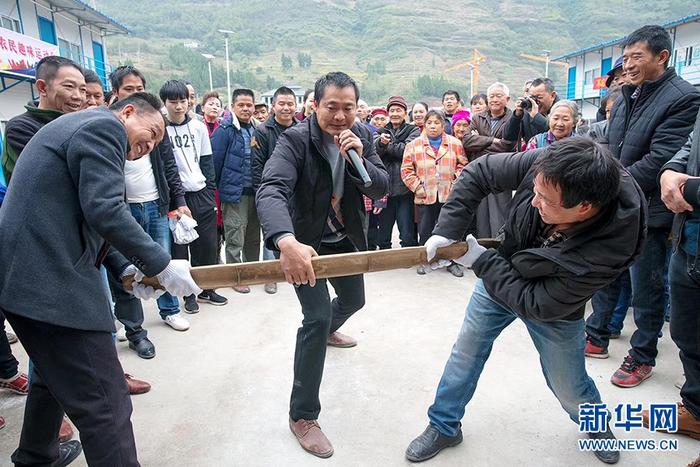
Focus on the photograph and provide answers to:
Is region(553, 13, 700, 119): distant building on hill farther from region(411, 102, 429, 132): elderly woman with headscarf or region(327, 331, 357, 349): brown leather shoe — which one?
region(327, 331, 357, 349): brown leather shoe

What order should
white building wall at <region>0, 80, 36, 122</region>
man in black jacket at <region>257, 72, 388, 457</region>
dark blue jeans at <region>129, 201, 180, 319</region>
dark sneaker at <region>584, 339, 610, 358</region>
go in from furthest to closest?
white building wall at <region>0, 80, 36, 122</region>, dark blue jeans at <region>129, 201, 180, 319</region>, dark sneaker at <region>584, 339, 610, 358</region>, man in black jacket at <region>257, 72, 388, 457</region>

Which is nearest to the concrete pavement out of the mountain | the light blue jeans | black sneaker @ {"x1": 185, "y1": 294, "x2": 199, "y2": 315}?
black sneaker @ {"x1": 185, "y1": 294, "x2": 199, "y2": 315}

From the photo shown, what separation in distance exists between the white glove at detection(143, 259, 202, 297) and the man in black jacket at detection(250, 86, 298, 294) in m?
2.53

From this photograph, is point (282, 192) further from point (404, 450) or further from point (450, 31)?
point (450, 31)

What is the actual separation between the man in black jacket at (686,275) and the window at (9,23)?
17812 mm

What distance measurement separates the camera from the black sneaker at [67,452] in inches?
87.0

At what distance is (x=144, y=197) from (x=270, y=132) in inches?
57.9

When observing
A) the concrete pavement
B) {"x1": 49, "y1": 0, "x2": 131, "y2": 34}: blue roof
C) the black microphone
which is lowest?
the concrete pavement

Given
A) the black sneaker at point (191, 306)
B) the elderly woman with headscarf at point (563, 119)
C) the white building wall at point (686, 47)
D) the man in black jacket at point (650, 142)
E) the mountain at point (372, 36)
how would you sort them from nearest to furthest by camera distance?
1. the man in black jacket at point (650, 142)
2. the elderly woman with headscarf at point (563, 119)
3. the black sneaker at point (191, 306)
4. the white building wall at point (686, 47)
5. the mountain at point (372, 36)

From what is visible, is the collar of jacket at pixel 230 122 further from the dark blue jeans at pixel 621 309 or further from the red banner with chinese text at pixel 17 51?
the red banner with chinese text at pixel 17 51

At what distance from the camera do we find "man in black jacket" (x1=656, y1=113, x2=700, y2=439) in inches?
91.5

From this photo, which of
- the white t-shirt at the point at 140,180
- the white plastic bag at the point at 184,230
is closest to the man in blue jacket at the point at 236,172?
the white plastic bag at the point at 184,230

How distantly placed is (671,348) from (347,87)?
295cm

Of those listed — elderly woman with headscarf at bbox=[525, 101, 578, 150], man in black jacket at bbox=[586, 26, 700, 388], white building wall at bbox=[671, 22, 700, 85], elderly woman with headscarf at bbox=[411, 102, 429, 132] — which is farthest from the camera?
white building wall at bbox=[671, 22, 700, 85]
